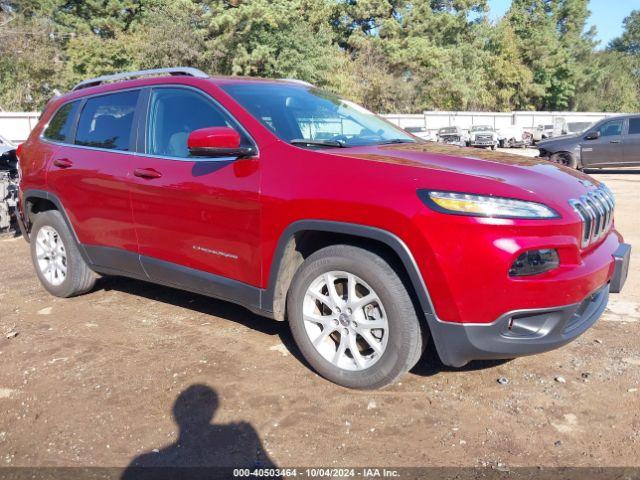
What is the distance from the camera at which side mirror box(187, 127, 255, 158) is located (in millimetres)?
3314

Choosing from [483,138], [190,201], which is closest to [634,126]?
[190,201]

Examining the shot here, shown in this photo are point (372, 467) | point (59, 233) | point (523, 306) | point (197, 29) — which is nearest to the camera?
point (372, 467)

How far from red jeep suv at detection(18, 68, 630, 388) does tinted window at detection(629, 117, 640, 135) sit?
13152 millimetres

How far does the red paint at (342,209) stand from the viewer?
2.76 m

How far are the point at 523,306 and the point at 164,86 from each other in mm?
2779

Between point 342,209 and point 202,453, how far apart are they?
1.37m

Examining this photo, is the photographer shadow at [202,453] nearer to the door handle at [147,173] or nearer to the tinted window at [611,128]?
the door handle at [147,173]

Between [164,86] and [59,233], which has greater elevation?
[164,86]

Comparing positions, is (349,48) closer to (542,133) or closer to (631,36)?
(542,133)

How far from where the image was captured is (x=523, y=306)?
2.77 metres

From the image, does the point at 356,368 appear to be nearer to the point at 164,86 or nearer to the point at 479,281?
the point at 479,281

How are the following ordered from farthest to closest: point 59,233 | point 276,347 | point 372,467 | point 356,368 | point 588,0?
point 588,0
point 59,233
point 276,347
point 356,368
point 372,467

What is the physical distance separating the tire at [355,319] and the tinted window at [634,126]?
14556 mm

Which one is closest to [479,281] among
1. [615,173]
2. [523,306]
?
[523,306]
